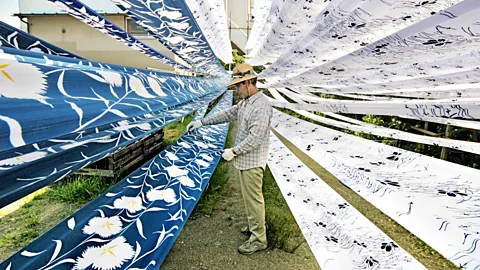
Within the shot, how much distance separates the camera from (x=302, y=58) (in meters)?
1.55

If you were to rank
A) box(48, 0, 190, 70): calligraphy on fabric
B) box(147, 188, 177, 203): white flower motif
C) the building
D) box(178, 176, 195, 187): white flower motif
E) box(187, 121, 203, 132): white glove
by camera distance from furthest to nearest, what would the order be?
the building
box(187, 121, 203, 132): white glove
box(178, 176, 195, 187): white flower motif
box(147, 188, 177, 203): white flower motif
box(48, 0, 190, 70): calligraphy on fabric

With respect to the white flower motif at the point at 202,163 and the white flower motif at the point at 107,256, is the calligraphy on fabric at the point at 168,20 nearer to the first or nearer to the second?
the white flower motif at the point at 202,163

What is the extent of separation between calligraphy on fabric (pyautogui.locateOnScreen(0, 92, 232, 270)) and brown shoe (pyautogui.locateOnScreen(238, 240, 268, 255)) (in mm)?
580

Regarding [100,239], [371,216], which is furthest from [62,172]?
[371,216]

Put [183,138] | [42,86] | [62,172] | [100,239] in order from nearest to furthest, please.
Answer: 1. [42,86]
2. [62,172]
3. [100,239]
4. [183,138]

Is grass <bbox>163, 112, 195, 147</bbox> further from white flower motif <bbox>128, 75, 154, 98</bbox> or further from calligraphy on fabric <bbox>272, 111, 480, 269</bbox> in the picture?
calligraphy on fabric <bbox>272, 111, 480, 269</bbox>

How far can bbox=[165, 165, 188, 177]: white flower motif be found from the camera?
207cm

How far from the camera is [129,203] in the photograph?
1.60 m

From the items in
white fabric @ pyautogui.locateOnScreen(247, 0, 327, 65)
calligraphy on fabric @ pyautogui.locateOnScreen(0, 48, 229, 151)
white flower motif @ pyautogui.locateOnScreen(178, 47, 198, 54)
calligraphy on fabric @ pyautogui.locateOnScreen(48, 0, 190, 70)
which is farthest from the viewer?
white flower motif @ pyautogui.locateOnScreen(178, 47, 198, 54)

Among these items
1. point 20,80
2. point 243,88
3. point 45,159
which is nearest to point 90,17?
point 45,159

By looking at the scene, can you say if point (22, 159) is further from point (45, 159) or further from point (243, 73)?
point (243, 73)

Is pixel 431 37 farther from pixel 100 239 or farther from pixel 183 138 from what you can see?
pixel 183 138

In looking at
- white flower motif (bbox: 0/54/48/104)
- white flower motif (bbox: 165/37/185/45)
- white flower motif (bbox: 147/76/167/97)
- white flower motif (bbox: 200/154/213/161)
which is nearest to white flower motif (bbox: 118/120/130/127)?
white flower motif (bbox: 147/76/167/97)

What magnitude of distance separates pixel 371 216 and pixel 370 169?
2098 mm
